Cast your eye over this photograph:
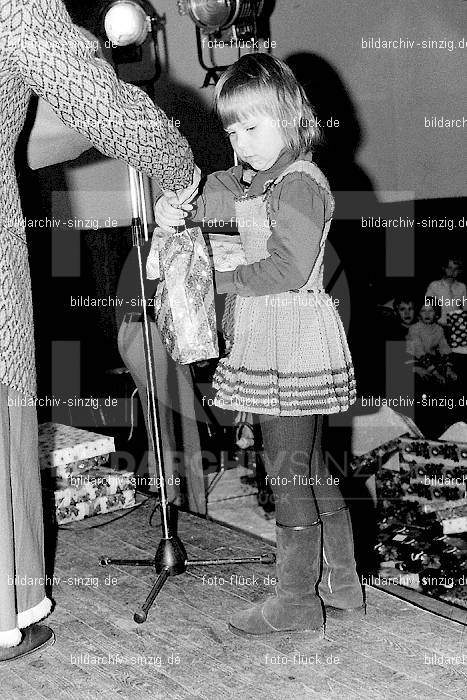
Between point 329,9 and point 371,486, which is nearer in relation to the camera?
point 371,486

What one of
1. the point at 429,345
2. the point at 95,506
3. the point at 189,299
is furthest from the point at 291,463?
the point at 429,345

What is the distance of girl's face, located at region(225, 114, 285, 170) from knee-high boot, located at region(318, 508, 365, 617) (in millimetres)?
782

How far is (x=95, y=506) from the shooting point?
2.77m

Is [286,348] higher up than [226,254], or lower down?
lower down

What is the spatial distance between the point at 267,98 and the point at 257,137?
8 centimetres

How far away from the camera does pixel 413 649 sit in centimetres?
167

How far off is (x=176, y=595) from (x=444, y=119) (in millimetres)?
3872

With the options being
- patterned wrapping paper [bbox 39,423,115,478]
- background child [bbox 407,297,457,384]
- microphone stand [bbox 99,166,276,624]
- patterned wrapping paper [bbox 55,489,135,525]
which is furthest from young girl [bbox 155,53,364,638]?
background child [bbox 407,297,457,384]

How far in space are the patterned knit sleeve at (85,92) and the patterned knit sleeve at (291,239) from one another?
240 mm

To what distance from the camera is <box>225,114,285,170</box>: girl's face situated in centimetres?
161

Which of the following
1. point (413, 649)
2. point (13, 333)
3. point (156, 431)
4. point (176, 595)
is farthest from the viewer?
point (156, 431)

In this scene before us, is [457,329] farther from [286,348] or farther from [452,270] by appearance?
[286,348]

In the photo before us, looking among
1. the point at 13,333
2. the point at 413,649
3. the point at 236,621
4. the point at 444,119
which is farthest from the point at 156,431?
the point at 444,119

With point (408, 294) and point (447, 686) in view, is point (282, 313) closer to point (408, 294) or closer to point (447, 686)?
point (447, 686)
